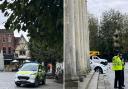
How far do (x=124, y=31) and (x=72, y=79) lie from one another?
93162 mm

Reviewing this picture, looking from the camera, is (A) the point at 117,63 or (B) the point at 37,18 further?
(B) the point at 37,18

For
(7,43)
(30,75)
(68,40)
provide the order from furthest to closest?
(7,43) → (30,75) → (68,40)

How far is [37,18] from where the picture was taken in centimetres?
3011

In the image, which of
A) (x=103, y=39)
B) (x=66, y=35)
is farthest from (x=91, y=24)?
(x=66, y=35)

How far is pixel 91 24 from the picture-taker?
11175 centimetres

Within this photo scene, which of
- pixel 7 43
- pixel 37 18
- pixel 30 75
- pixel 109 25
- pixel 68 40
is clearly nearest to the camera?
pixel 68 40

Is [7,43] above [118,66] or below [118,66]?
above

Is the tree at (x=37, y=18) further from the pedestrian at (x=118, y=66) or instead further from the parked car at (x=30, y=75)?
the pedestrian at (x=118, y=66)

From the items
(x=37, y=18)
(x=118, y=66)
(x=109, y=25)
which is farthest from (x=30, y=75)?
(x=109, y=25)

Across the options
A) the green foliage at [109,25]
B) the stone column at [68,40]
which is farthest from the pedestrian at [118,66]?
the green foliage at [109,25]

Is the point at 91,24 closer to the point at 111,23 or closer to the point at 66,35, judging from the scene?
the point at 111,23

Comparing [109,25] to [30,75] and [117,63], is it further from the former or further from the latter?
[117,63]

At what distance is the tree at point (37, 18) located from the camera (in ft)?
92.6

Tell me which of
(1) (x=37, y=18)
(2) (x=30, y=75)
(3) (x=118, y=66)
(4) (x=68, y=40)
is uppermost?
(1) (x=37, y=18)
